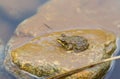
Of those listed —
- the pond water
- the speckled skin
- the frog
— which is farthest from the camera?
the pond water

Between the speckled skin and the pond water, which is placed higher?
the pond water

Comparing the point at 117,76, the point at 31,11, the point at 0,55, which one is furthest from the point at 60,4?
the point at 117,76

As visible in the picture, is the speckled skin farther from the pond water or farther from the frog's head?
the pond water

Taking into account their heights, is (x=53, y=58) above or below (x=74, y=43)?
below

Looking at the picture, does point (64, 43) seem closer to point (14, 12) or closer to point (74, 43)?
point (74, 43)

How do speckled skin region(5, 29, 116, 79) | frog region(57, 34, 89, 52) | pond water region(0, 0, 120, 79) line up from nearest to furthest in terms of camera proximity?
speckled skin region(5, 29, 116, 79) < frog region(57, 34, 89, 52) < pond water region(0, 0, 120, 79)

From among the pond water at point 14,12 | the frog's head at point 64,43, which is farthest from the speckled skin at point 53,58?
the pond water at point 14,12

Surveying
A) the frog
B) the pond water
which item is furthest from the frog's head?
the pond water

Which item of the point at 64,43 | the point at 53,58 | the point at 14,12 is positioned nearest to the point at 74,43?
the point at 64,43

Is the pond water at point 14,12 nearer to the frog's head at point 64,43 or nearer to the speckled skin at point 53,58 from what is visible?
the speckled skin at point 53,58
